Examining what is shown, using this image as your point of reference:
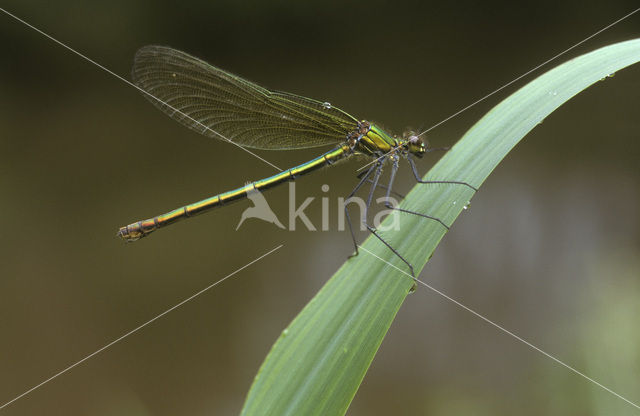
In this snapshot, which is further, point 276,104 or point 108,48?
point 108,48

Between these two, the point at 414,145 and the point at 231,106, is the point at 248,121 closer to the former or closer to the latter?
the point at 231,106

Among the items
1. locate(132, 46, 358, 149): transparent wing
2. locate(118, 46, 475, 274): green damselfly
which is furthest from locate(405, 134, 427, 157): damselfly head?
locate(132, 46, 358, 149): transparent wing

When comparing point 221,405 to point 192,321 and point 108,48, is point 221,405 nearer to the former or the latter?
point 192,321

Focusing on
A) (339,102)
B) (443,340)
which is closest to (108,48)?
(339,102)

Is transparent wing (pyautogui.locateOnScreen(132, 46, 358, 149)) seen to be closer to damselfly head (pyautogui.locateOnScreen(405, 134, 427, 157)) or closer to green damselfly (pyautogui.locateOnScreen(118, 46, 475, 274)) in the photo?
green damselfly (pyautogui.locateOnScreen(118, 46, 475, 274))

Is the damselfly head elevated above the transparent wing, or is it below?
above

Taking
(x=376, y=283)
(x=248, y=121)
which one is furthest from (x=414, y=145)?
(x=376, y=283)
